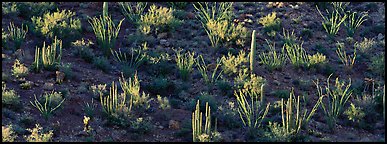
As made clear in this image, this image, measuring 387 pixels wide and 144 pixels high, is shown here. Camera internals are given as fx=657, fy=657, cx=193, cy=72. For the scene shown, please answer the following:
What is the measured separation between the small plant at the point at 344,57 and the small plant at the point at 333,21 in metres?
0.45

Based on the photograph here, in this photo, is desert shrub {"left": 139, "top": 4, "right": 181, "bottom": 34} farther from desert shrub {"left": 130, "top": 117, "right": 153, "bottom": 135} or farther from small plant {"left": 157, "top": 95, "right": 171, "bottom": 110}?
desert shrub {"left": 130, "top": 117, "right": 153, "bottom": 135}

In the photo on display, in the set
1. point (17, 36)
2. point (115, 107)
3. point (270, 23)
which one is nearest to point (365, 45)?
point (270, 23)

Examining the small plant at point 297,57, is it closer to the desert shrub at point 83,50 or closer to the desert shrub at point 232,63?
the desert shrub at point 232,63

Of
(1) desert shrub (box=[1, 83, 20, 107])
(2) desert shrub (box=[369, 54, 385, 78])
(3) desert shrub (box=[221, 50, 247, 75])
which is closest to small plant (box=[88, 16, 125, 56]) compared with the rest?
(3) desert shrub (box=[221, 50, 247, 75])

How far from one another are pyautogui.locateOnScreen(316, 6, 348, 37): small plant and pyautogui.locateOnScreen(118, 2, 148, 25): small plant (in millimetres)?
3648

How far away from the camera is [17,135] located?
8.94 m

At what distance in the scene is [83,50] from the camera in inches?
466

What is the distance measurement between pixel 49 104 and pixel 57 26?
3.07 m

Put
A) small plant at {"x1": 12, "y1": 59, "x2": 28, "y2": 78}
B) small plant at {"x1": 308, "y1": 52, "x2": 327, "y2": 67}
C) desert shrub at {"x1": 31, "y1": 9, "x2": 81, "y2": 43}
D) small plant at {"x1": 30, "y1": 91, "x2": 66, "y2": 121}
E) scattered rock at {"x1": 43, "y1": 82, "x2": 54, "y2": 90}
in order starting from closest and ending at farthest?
1. small plant at {"x1": 30, "y1": 91, "x2": 66, "y2": 121}
2. scattered rock at {"x1": 43, "y1": 82, "x2": 54, "y2": 90}
3. small plant at {"x1": 12, "y1": 59, "x2": 28, "y2": 78}
4. small plant at {"x1": 308, "y1": 52, "x2": 327, "y2": 67}
5. desert shrub at {"x1": 31, "y1": 9, "x2": 81, "y2": 43}

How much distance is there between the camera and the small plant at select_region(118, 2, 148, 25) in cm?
1320

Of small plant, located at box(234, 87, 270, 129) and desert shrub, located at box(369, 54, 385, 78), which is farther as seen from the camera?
desert shrub, located at box(369, 54, 385, 78)

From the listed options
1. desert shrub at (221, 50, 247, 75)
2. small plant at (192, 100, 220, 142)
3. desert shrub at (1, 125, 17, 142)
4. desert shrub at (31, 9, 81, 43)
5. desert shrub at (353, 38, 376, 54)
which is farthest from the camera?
desert shrub at (31, 9, 81, 43)

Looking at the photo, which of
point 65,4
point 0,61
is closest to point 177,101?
point 0,61

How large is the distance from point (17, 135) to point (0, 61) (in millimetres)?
2472
